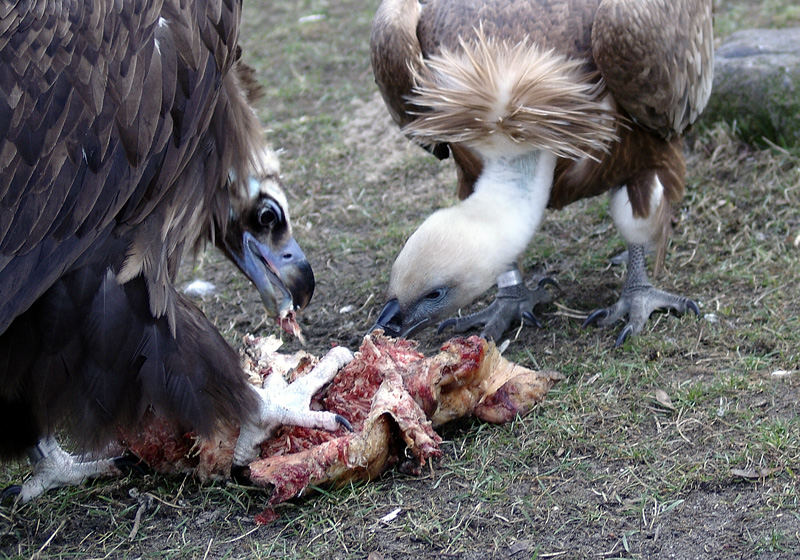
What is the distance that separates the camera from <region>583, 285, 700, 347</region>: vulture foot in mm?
4055

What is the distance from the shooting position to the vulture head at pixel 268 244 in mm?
3305

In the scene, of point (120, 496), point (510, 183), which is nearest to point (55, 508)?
point (120, 496)

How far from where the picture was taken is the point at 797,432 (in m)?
3.06

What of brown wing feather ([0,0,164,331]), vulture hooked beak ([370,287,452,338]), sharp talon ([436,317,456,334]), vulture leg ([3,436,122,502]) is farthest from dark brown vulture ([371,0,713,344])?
brown wing feather ([0,0,164,331])

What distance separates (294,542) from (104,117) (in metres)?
1.28

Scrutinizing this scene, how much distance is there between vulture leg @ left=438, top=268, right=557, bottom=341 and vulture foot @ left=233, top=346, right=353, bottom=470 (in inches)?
44.0

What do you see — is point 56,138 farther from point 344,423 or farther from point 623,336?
point 623,336

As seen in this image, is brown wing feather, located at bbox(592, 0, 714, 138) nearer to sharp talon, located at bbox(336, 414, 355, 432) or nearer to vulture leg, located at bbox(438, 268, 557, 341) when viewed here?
vulture leg, located at bbox(438, 268, 557, 341)

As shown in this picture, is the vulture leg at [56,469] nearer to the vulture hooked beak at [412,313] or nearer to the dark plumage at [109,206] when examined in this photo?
the dark plumage at [109,206]

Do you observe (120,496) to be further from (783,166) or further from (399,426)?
(783,166)

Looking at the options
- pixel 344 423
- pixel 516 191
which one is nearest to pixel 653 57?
pixel 516 191

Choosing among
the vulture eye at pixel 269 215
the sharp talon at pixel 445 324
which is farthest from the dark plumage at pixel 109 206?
the sharp talon at pixel 445 324

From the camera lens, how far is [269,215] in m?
3.34

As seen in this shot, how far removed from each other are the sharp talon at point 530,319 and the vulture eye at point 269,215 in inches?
52.9
